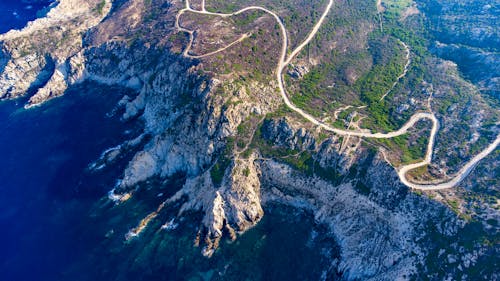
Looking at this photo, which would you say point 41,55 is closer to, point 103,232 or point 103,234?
point 103,232

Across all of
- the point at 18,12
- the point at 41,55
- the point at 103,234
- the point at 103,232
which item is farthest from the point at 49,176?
the point at 18,12

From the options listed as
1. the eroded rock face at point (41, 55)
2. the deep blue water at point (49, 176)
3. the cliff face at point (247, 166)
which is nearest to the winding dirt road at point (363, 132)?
the cliff face at point (247, 166)

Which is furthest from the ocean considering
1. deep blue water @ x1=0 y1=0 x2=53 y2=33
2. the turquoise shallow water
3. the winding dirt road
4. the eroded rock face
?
deep blue water @ x1=0 y1=0 x2=53 y2=33

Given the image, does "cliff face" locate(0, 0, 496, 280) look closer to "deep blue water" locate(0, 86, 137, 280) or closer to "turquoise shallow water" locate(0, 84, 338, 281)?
"turquoise shallow water" locate(0, 84, 338, 281)

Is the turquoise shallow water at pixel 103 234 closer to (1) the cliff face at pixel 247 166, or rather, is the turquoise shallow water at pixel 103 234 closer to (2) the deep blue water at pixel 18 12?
(1) the cliff face at pixel 247 166

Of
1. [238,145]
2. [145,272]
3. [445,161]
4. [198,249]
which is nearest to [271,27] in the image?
[238,145]

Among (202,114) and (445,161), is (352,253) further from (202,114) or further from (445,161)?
(202,114)
